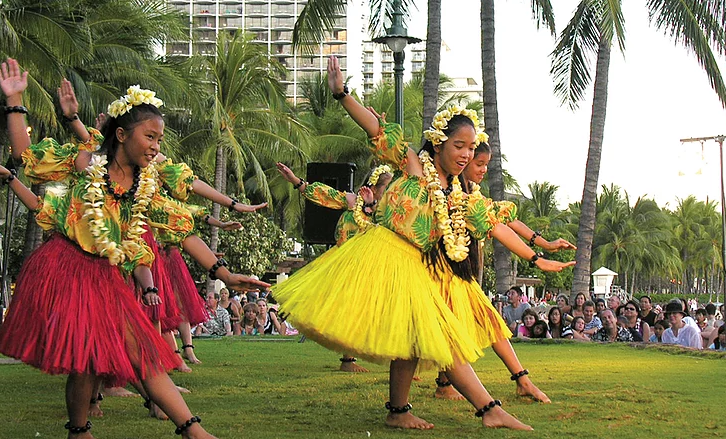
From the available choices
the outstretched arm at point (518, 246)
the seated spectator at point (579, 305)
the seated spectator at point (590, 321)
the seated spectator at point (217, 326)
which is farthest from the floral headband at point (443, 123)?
the seated spectator at point (217, 326)

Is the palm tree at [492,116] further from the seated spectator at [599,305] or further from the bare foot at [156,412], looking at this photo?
the bare foot at [156,412]

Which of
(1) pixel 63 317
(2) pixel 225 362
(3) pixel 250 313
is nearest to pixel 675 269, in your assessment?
(3) pixel 250 313

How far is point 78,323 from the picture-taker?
14.1 ft

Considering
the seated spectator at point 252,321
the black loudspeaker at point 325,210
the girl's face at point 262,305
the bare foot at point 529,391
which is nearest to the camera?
the bare foot at point 529,391

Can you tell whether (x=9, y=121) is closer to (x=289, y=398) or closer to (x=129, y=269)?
(x=129, y=269)

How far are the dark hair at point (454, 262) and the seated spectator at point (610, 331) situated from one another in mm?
6905

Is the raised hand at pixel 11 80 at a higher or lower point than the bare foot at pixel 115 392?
A: higher

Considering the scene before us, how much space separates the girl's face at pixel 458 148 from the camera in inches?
208

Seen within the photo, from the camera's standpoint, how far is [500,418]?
494 centimetres

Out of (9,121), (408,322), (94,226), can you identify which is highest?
(9,121)

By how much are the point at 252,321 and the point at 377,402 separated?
29.7 ft

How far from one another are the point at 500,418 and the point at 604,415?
764 millimetres

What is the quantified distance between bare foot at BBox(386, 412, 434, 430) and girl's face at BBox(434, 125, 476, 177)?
1.36 m

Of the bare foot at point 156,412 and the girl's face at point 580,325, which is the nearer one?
the bare foot at point 156,412
